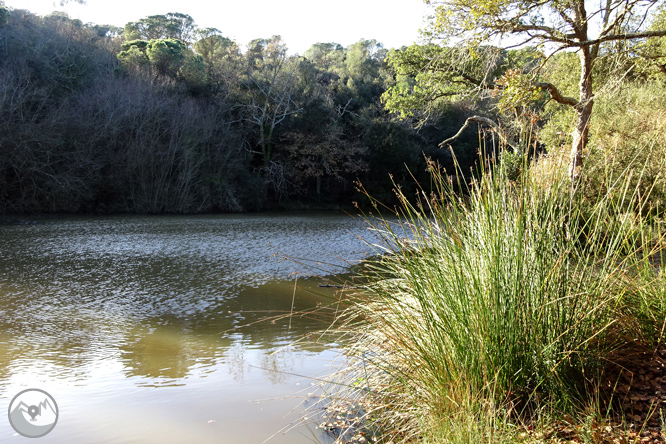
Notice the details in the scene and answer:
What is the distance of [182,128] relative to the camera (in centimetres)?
2000

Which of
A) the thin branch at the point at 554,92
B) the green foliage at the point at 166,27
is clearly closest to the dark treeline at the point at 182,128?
the green foliage at the point at 166,27

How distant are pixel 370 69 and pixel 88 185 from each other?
722 inches

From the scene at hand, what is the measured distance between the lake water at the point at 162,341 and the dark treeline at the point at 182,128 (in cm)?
789

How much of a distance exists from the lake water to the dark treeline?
7.89 meters

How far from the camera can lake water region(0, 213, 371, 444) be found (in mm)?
3111

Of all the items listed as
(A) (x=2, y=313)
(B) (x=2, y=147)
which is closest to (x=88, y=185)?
(B) (x=2, y=147)

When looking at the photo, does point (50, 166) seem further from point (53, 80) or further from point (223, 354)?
point (223, 354)

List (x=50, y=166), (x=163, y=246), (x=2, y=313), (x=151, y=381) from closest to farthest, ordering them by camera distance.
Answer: (x=151, y=381) < (x=2, y=313) < (x=163, y=246) < (x=50, y=166)

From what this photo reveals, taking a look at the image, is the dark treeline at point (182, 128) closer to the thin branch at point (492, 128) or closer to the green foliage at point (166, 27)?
the green foliage at point (166, 27)

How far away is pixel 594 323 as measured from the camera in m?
2.23

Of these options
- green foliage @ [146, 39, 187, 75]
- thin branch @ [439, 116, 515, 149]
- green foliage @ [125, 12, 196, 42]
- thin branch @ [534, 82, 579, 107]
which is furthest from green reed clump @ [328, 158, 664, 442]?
green foliage @ [125, 12, 196, 42]

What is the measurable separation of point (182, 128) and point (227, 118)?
4065mm

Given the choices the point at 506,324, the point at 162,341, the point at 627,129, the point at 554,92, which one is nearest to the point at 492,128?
the point at 506,324

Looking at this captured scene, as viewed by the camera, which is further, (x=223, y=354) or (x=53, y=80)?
(x=53, y=80)
